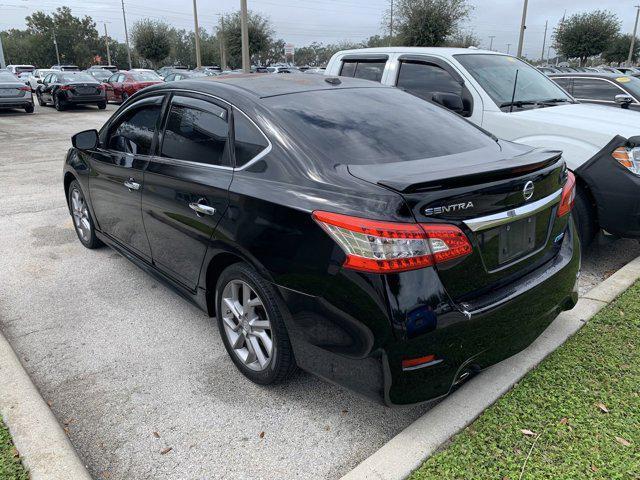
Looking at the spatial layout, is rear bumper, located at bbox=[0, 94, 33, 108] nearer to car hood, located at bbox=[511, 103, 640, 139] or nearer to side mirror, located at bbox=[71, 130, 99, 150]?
A: side mirror, located at bbox=[71, 130, 99, 150]

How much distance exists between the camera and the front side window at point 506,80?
522cm

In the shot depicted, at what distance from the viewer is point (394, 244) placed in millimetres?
2137

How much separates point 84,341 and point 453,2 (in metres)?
31.9

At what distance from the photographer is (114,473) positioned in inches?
94.1

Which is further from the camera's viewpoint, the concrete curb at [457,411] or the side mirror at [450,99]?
the side mirror at [450,99]

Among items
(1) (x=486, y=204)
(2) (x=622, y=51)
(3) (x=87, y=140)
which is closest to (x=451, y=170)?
(1) (x=486, y=204)

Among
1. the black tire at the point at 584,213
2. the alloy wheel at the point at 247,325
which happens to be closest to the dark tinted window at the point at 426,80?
the black tire at the point at 584,213

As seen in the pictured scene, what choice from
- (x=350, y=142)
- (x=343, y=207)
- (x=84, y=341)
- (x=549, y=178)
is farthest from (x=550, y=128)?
(x=84, y=341)

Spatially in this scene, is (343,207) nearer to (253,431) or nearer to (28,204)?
(253,431)

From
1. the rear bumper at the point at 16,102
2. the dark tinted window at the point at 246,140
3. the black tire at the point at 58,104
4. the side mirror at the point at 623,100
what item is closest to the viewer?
the dark tinted window at the point at 246,140

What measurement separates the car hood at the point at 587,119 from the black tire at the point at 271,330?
3.26m

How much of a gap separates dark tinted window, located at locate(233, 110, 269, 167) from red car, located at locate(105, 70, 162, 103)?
20.0 m

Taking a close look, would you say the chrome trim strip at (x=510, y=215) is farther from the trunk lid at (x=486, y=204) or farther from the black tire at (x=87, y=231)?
the black tire at (x=87, y=231)

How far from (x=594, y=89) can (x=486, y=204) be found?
761 cm
